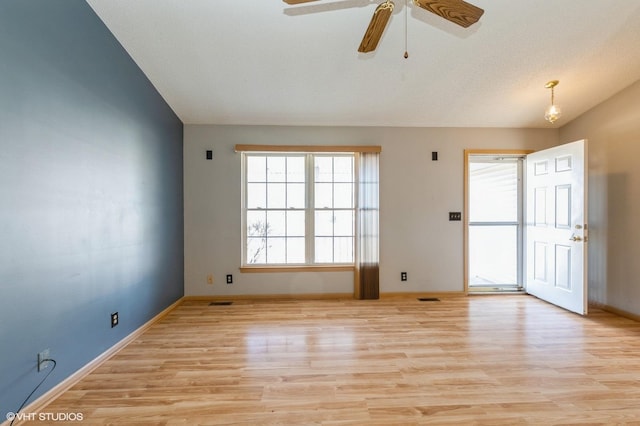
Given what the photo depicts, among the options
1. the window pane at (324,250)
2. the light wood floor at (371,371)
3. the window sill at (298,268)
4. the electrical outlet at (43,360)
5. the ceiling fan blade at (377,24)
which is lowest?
the light wood floor at (371,371)

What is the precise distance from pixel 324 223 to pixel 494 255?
9.35ft

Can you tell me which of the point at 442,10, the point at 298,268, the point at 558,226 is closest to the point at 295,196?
the point at 298,268

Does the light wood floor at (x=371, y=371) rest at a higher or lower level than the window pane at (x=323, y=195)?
lower

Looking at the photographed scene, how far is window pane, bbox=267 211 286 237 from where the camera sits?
3.72 m

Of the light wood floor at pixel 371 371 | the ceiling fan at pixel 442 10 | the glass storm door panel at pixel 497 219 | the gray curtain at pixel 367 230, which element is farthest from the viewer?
the glass storm door panel at pixel 497 219

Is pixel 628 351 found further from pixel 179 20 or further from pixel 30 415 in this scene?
pixel 179 20

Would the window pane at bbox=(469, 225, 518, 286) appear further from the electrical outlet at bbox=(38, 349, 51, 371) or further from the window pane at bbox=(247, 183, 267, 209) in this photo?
the electrical outlet at bbox=(38, 349, 51, 371)

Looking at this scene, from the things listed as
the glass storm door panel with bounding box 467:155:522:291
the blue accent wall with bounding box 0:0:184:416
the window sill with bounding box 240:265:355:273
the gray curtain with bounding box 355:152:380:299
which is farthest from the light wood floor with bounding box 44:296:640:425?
the glass storm door panel with bounding box 467:155:522:291

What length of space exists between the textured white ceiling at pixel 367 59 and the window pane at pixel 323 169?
52 centimetres

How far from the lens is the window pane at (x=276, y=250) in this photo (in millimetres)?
3727

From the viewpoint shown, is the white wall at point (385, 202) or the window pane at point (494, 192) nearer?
the white wall at point (385, 202)

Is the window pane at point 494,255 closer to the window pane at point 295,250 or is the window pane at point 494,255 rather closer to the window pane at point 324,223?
the window pane at point 324,223

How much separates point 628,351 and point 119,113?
4.91 m

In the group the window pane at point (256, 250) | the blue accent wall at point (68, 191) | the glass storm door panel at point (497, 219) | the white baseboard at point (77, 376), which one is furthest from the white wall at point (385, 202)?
the white baseboard at point (77, 376)
